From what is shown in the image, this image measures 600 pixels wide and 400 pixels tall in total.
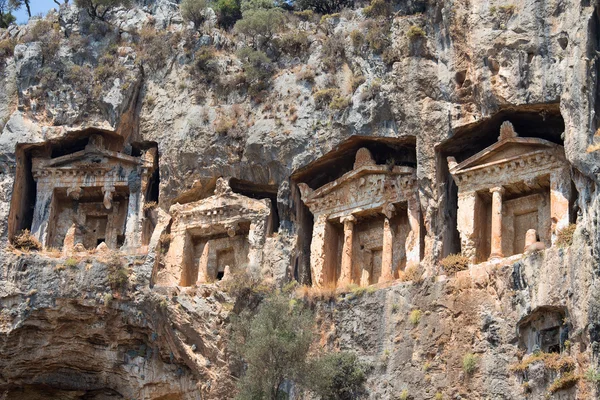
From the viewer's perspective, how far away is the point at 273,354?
88.3ft

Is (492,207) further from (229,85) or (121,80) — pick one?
(121,80)

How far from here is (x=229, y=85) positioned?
33656mm

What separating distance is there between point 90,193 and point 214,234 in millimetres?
4264

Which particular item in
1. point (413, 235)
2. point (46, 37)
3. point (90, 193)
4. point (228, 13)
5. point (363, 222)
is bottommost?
point (413, 235)

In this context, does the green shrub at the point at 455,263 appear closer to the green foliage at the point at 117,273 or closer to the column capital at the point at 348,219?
Answer: the column capital at the point at 348,219

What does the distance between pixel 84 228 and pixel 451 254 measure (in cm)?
1156

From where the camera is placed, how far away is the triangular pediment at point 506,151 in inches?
1109

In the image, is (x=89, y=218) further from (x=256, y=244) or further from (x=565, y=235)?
(x=565, y=235)

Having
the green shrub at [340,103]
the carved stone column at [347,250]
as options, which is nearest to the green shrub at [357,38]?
the green shrub at [340,103]

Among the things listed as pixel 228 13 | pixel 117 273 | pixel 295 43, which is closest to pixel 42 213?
pixel 117 273

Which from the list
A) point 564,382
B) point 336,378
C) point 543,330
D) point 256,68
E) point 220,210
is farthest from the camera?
point 256,68

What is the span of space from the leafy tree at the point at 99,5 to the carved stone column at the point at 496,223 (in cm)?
1427

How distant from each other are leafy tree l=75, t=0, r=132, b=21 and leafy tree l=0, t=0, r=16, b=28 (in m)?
5.63

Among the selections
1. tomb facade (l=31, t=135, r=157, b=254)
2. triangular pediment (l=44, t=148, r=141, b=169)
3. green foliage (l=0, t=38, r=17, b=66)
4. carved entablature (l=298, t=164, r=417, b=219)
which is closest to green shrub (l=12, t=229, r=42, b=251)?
tomb facade (l=31, t=135, r=157, b=254)
